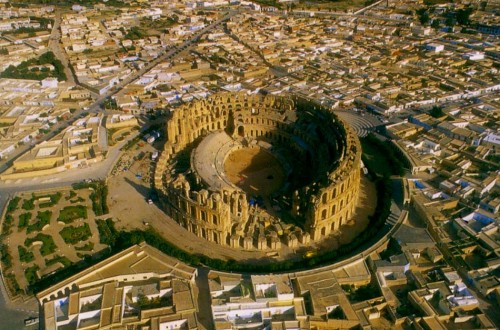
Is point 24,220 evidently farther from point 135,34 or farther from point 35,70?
point 135,34

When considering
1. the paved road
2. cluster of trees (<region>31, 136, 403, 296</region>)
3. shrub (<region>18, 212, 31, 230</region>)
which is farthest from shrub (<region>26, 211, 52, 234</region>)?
the paved road

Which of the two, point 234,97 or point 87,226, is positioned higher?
point 234,97

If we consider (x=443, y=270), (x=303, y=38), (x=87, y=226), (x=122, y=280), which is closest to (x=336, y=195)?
(x=443, y=270)

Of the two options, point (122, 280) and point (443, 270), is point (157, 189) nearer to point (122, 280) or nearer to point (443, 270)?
point (122, 280)

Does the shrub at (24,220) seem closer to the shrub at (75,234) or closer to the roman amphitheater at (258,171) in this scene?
the shrub at (75,234)

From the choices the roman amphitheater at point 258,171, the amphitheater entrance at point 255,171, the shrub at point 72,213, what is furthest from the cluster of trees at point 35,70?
the amphitheater entrance at point 255,171

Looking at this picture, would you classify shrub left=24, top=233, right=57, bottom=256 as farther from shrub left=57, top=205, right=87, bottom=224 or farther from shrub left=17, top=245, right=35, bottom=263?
shrub left=57, top=205, right=87, bottom=224
